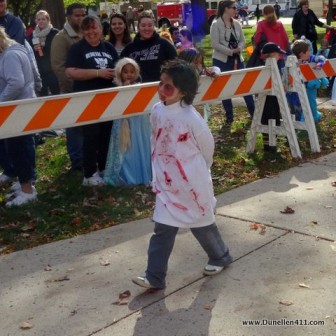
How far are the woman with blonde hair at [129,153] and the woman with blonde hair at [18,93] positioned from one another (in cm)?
88

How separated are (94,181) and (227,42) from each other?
13.7 feet

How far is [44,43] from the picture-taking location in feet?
35.3

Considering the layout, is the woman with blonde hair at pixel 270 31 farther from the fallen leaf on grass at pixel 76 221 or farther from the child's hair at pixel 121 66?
the fallen leaf on grass at pixel 76 221

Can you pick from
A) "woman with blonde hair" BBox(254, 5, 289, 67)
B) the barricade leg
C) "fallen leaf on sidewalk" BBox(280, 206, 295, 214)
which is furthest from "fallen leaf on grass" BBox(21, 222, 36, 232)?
"woman with blonde hair" BBox(254, 5, 289, 67)

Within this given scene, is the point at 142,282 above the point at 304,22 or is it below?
below

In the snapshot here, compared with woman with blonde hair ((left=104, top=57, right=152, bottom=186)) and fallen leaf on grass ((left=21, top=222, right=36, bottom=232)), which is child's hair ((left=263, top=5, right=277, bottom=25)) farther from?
fallen leaf on grass ((left=21, top=222, right=36, bottom=232))

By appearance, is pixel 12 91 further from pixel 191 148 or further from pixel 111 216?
pixel 191 148

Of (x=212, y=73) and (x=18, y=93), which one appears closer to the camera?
(x=18, y=93)

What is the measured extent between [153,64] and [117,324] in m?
3.94

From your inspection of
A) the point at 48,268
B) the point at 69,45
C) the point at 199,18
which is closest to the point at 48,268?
the point at 48,268

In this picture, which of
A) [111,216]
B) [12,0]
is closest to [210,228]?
[111,216]

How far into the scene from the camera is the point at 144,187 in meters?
6.68

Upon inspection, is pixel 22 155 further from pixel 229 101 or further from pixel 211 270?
pixel 229 101

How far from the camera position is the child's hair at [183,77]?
3898 millimetres
